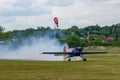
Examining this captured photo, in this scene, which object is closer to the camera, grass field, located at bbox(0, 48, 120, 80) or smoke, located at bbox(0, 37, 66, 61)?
grass field, located at bbox(0, 48, 120, 80)

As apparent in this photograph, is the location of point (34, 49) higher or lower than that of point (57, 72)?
higher

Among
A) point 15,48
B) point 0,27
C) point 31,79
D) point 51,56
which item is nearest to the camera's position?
point 31,79

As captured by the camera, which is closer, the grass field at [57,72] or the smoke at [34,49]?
the grass field at [57,72]

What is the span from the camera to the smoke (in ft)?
215

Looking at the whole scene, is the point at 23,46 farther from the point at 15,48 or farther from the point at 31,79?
the point at 31,79

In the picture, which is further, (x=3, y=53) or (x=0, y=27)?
(x=0, y=27)

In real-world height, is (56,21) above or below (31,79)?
above

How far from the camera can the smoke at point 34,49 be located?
6568 cm

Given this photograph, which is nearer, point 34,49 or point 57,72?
point 57,72

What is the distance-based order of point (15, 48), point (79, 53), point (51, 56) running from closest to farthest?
1. point (79, 53)
2. point (51, 56)
3. point (15, 48)

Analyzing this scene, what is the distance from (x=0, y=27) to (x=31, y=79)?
12088 cm

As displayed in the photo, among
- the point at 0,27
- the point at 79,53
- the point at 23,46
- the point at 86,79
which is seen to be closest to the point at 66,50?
the point at 79,53

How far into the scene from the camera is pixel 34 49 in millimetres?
69625

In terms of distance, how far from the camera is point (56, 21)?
60.1 m
